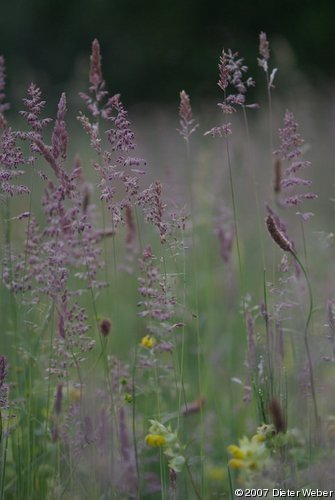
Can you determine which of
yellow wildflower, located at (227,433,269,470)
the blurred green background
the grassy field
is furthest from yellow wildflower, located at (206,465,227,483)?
the blurred green background

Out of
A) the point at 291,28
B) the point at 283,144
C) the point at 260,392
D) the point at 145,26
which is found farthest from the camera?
the point at 145,26

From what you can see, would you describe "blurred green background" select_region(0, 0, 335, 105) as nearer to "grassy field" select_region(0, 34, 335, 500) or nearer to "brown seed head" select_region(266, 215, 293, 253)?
"grassy field" select_region(0, 34, 335, 500)

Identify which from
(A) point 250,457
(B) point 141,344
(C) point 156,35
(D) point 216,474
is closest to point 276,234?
(A) point 250,457

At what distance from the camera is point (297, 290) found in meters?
1.93

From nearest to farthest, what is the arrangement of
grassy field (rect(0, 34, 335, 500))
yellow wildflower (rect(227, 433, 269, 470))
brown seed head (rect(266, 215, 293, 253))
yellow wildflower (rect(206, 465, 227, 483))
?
1. yellow wildflower (rect(227, 433, 269, 470))
2. brown seed head (rect(266, 215, 293, 253))
3. grassy field (rect(0, 34, 335, 500))
4. yellow wildflower (rect(206, 465, 227, 483))

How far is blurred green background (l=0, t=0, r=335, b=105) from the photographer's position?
685 inches

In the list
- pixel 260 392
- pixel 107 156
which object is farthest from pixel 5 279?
pixel 260 392

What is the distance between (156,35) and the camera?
19.3 metres

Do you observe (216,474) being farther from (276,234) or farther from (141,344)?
(276,234)

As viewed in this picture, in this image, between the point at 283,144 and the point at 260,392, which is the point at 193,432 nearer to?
the point at 260,392

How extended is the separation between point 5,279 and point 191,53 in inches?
684

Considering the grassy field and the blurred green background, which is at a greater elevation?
the blurred green background

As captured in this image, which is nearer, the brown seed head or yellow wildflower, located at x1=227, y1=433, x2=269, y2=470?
yellow wildflower, located at x1=227, y1=433, x2=269, y2=470

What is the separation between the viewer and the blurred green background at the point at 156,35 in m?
17.4
